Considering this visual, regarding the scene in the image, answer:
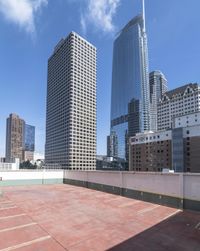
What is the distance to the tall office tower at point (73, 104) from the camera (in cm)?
16900

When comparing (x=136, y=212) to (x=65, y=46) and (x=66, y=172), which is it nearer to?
(x=66, y=172)

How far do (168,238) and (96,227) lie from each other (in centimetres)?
572

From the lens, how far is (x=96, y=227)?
1917 cm

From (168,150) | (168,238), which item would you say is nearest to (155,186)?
(168,238)

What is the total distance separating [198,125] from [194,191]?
80.4 m

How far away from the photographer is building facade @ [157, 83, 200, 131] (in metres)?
161

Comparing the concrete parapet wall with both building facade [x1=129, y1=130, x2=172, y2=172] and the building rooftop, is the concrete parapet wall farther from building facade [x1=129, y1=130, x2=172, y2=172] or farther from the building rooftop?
the building rooftop

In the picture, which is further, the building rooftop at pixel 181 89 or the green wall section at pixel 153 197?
the building rooftop at pixel 181 89

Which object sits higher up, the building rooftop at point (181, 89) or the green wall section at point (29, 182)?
the building rooftop at point (181, 89)

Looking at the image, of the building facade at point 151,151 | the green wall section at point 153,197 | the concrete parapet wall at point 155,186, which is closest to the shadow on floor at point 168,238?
the green wall section at point 153,197

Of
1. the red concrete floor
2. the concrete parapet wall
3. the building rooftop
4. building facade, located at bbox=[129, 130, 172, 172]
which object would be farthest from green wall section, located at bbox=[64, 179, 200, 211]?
the building rooftop

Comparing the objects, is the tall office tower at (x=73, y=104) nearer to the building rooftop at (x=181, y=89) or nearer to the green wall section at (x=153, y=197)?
the building rooftop at (x=181, y=89)

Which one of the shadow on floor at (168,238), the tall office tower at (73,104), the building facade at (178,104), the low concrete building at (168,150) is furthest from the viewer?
the tall office tower at (73,104)

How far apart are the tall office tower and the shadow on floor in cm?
14667
